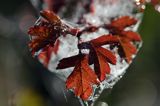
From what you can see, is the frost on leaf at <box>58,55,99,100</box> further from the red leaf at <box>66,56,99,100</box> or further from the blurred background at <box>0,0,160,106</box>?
the blurred background at <box>0,0,160,106</box>

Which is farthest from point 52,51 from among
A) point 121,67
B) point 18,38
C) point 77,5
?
point 18,38

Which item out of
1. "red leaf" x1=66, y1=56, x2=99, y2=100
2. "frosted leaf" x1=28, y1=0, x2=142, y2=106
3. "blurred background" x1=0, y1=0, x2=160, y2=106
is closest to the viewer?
"red leaf" x1=66, y1=56, x2=99, y2=100

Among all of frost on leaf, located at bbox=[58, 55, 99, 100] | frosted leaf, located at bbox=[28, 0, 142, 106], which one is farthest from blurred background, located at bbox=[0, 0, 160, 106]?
frost on leaf, located at bbox=[58, 55, 99, 100]

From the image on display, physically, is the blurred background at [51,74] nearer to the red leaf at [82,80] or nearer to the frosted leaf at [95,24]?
the frosted leaf at [95,24]

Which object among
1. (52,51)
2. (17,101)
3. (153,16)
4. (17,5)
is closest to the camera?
(52,51)

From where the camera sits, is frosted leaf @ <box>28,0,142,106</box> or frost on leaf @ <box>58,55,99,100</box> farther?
frosted leaf @ <box>28,0,142,106</box>

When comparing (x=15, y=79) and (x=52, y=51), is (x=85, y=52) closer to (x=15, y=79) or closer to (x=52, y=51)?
(x=52, y=51)
